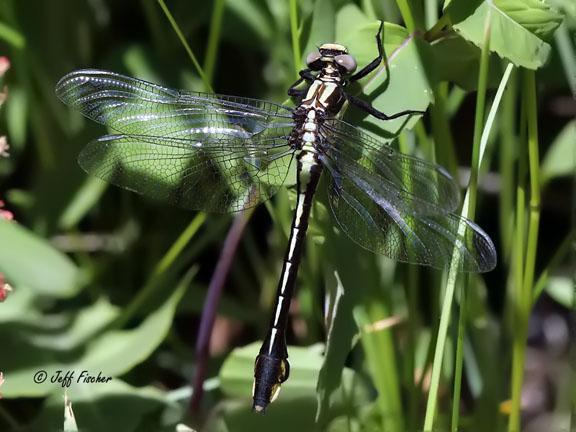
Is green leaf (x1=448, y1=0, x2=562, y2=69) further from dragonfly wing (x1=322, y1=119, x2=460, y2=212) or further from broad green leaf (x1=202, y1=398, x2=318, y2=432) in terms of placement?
broad green leaf (x1=202, y1=398, x2=318, y2=432)

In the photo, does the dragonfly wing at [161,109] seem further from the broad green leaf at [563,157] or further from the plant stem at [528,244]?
the broad green leaf at [563,157]

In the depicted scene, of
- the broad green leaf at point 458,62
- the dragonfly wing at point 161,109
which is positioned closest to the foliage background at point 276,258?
the broad green leaf at point 458,62

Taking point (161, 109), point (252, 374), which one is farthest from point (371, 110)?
point (252, 374)

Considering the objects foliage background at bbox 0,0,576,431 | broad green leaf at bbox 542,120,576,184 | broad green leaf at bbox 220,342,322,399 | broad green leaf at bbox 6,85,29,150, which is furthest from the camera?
broad green leaf at bbox 6,85,29,150

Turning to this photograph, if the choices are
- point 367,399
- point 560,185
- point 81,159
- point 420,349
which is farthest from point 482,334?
point 81,159

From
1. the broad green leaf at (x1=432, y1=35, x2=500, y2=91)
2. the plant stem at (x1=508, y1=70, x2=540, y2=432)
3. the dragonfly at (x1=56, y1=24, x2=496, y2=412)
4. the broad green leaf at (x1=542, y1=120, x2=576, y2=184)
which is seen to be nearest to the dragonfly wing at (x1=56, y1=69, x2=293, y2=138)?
the dragonfly at (x1=56, y1=24, x2=496, y2=412)
